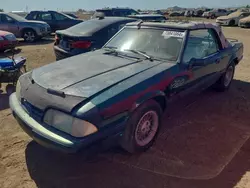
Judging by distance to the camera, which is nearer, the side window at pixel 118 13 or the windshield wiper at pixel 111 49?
the windshield wiper at pixel 111 49

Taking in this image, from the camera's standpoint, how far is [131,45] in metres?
4.07

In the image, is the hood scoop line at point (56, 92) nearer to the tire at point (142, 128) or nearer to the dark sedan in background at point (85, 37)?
the tire at point (142, 128)

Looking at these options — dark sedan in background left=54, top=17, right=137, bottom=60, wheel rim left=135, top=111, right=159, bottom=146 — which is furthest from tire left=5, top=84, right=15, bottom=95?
wheel rim left=135, top=111, right=159, bottom=146

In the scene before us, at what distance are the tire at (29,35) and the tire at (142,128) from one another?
1114 cm

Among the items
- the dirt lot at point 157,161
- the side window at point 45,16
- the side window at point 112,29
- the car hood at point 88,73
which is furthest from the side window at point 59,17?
the car hood at point 88,73

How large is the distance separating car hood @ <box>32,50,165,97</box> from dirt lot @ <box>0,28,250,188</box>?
723 mm

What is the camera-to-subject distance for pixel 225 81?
5512 millimetres

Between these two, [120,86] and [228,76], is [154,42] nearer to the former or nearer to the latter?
[120,86]

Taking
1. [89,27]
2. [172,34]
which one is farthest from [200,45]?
[89,27]

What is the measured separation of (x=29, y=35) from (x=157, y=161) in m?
11.6

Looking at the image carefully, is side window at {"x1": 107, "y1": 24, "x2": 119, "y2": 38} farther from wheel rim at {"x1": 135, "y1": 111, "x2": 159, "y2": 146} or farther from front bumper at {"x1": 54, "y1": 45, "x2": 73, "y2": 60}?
wheel rim at {"x1": 135, "y1": 111, "x2": 159, "y2": 146}

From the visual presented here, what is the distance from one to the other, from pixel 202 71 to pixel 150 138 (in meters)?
1.54

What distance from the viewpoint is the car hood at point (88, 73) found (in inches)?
113

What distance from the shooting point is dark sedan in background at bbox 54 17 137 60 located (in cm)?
583
